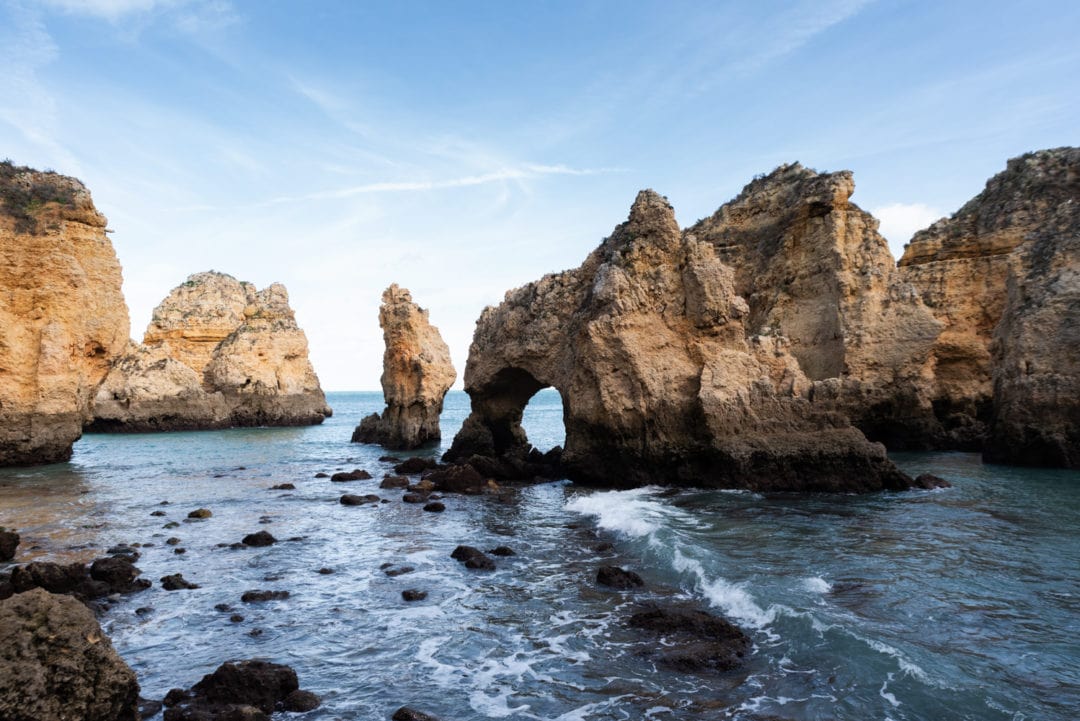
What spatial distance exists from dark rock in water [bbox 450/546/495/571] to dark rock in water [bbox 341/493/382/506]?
25.9 ft

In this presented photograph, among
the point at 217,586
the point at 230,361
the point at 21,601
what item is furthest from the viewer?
the point at 230,361

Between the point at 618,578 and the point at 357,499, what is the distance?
471 inches

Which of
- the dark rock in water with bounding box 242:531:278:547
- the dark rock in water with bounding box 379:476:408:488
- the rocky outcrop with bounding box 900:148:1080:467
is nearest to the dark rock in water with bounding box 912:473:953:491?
the rocky outcrop with bounding box 900:148:1080:467

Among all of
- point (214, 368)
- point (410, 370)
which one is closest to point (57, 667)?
point (410, 370)

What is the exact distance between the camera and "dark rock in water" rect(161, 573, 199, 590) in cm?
1116

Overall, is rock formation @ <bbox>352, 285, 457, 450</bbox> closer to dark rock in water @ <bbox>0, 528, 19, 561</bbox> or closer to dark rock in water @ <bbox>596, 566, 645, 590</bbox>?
dark rock in water @ <bbox>0, 528, 19, 561</bbox>

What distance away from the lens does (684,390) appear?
19984 mm

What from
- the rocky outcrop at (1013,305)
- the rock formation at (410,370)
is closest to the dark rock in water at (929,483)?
the rocky outcrop at (1013,305)

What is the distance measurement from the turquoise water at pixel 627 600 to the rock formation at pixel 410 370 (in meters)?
19.7

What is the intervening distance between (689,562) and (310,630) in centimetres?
623

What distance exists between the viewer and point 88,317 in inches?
1107

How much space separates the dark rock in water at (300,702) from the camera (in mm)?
6832

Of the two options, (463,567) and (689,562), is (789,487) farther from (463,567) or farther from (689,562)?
(463,567)

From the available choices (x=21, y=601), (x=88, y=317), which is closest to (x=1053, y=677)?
(x=21, y=601)
